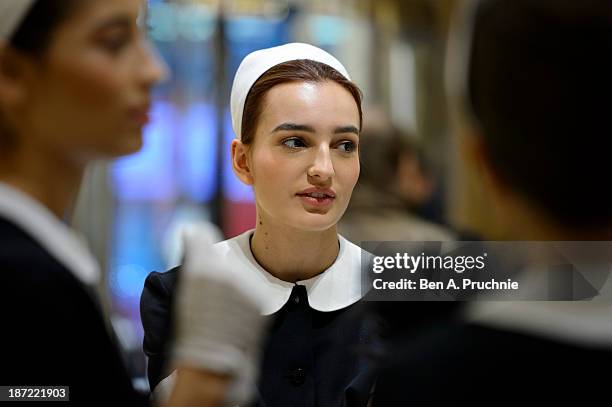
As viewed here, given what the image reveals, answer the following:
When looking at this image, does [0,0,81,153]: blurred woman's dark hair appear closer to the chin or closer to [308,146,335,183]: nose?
the chin

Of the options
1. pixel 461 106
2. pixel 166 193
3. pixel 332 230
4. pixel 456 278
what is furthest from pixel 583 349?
pixel 166 193

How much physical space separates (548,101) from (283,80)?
50 cm

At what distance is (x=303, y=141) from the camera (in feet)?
3.78

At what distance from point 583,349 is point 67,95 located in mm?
580

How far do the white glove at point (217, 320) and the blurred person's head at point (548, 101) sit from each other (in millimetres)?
279

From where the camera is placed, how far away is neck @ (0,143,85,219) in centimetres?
88

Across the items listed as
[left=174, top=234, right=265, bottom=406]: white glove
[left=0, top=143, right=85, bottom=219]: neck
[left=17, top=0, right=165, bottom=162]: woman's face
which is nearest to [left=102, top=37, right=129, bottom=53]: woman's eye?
[left=17, top=0, right=165, bottom=162]: woman's face

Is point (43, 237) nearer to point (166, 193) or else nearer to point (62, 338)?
point (62, 338)

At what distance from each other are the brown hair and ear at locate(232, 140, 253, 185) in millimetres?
17

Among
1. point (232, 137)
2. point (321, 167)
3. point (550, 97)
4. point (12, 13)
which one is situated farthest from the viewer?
point (232, 137)

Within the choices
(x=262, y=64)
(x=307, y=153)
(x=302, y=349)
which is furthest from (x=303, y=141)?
(x=302, y=349)

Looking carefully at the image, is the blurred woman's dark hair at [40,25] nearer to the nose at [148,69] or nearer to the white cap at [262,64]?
the nose at [148,69]

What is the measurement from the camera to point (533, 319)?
2.51ft

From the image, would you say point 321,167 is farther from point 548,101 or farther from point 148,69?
point 548,101
